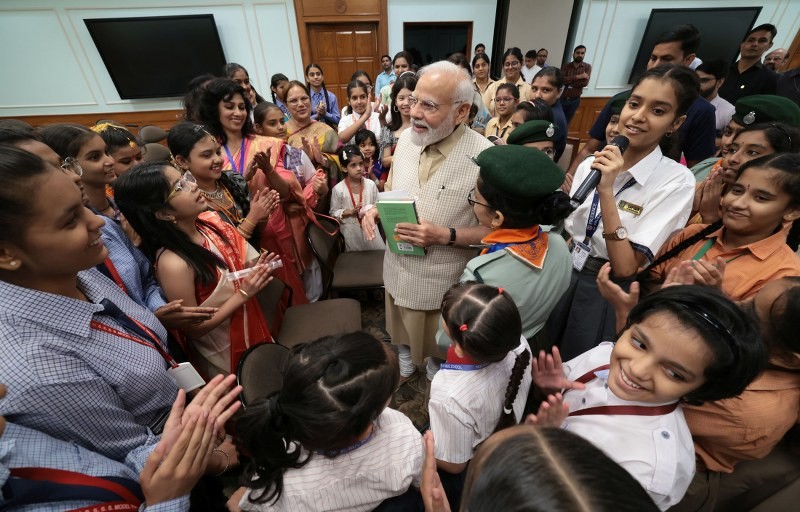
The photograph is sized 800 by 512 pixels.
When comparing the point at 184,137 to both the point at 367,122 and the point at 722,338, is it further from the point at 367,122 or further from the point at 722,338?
the point at 367,122

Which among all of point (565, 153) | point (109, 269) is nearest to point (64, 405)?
point (109, 269)

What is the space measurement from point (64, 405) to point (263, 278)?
2.65ft

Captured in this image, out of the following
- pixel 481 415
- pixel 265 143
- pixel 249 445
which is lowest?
pixel 481 415

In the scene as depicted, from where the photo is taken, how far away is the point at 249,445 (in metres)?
0.80

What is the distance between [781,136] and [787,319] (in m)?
1.13

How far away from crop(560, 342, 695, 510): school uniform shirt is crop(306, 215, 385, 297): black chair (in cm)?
164

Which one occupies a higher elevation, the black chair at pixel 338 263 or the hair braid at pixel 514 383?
the hair braid at pixel 514 383

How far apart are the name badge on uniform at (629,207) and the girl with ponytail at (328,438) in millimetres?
1262

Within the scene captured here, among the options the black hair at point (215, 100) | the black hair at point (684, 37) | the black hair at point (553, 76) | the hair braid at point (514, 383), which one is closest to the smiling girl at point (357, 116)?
the black hair at point (215, 100)

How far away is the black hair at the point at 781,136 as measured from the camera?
4.61 feet

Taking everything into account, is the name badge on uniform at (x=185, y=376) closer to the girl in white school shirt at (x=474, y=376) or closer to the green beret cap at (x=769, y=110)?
the girl in white school shirt at (x=474, y=376)

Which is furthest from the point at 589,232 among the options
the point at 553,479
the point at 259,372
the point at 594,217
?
the point at 259,372

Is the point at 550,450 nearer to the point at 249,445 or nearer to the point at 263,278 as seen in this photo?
the point at 249,445

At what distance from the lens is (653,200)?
1339 mm
